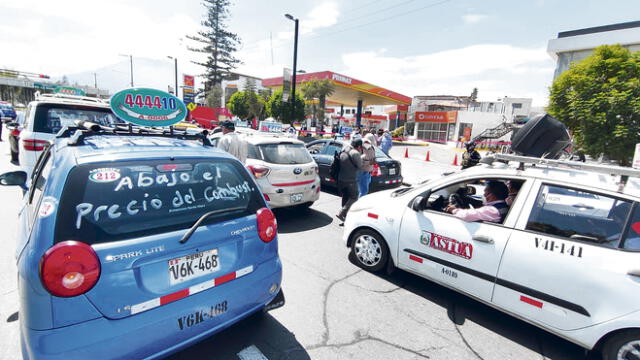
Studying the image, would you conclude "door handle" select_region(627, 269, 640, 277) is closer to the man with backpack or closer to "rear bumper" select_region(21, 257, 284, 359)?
"rear bumper" select_region(21, 257, 284, 359)

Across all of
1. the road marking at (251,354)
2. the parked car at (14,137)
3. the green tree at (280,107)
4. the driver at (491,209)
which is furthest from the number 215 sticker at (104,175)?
the green tree at (280,107)

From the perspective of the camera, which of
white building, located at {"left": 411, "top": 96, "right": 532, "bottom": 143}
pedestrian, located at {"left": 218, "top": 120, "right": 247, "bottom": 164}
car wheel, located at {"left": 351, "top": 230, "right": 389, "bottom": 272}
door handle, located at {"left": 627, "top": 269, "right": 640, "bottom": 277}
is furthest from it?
white building, located at {"left": 411, "top": 96, "right": 532, "bottom": 143}

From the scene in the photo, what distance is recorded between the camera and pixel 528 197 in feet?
9.16

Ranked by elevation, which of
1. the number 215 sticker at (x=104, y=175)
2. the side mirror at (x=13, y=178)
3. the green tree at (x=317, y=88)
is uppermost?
the green tree at (x=317, y=88)

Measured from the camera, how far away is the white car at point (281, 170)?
5.45 m

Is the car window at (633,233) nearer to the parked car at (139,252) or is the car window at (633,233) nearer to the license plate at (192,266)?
the parked car at (139,252)

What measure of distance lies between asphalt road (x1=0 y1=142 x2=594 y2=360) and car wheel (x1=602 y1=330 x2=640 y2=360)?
1.46 ft

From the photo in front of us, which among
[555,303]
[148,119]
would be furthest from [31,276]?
[555,303]

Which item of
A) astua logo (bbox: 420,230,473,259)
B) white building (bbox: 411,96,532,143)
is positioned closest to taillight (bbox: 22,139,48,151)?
astua logo (bbox: 420,230,473,259)

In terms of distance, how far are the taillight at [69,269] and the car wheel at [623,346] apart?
3558mm

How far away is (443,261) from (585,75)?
245 inches

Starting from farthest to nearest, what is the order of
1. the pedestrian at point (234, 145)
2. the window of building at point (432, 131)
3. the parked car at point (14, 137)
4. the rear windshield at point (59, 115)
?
the window of building at point (432, 131) → the parked car at point (14, 137) → the rear windshield at point (59, 115) → the pedestrian at point (234, 145)

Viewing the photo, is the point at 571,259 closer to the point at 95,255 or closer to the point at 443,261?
the point at 443,261

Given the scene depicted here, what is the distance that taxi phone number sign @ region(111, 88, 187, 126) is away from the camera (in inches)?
113
